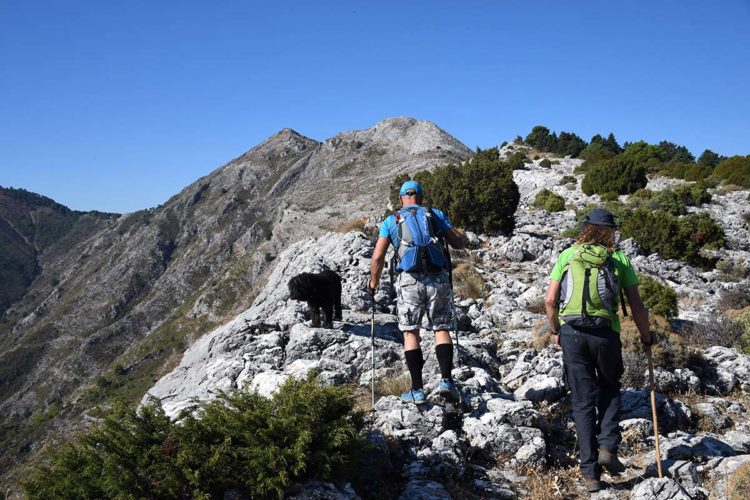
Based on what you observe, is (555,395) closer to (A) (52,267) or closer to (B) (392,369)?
(B) (392,369)

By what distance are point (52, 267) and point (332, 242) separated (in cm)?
21478

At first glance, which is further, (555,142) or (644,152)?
(555,142)

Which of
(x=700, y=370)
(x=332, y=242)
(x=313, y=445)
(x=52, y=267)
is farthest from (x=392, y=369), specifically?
(x=52, y=267)

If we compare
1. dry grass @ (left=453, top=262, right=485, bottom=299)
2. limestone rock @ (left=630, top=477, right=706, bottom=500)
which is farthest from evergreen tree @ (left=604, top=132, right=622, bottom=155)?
limestone rock @ (left=630, top=477, right=706, bottom=500)

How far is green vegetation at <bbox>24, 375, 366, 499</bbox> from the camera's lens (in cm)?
328

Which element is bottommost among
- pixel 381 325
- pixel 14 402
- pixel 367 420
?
pixel 14 402

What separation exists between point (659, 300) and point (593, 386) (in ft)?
19.7

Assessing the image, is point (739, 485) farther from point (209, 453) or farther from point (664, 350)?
point (209, 453)

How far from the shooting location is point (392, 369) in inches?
270

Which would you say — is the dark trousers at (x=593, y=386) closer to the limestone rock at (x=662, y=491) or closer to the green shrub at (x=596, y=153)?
the limestone rock at (x=662, y=491)

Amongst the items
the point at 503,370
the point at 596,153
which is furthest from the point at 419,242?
the point at 596,153

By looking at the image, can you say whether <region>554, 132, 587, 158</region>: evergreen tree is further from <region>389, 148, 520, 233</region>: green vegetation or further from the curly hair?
the curly hair

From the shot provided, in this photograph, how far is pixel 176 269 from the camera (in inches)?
4680

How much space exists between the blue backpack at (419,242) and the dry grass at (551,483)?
213 cm
